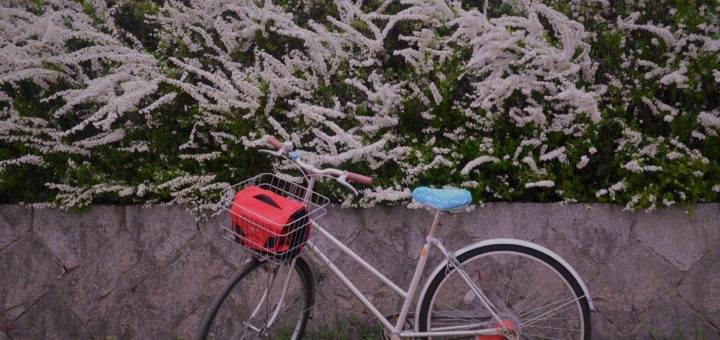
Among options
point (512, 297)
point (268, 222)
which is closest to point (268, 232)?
point (268, 222)

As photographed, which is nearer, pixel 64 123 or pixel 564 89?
pixel 564 89

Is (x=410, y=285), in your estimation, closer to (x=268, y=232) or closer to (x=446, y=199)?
(x=446, y=199)

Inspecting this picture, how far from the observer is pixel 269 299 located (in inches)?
112

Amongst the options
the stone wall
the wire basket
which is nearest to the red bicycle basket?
the wire basket

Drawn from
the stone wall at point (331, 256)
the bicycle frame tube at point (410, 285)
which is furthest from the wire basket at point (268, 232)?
the stone wall at point (331, 256)

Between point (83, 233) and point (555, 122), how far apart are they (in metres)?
3.20

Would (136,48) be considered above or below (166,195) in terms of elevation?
above

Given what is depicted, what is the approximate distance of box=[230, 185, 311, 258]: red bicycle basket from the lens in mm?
2387

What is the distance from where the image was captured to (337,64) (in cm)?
362

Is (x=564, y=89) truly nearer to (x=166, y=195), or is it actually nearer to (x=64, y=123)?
(x=166, y=195)

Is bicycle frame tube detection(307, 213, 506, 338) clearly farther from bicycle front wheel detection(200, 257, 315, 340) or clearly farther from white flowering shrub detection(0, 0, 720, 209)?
white flowering shrub detection(0, 0, 720, 209)

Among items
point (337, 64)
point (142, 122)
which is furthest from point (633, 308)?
point (142, 122)

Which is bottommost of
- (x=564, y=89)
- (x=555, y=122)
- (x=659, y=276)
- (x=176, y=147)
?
(x=176, y=147)

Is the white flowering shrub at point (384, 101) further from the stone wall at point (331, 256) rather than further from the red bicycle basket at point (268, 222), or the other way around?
the red bicycle basket at point (268, 222)
